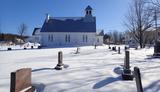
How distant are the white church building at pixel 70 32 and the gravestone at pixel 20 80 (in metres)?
57.7

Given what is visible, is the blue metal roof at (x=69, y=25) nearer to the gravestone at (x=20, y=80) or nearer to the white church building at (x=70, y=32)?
the white church building at (x=70, y=32)

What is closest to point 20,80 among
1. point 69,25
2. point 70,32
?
point 70,32

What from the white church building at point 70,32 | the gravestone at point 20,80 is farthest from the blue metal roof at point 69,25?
the gravestone at point 20,80

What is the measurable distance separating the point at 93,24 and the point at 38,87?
58.2 metres

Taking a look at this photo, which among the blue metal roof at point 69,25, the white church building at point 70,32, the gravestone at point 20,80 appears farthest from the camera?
the blue metal roof at point 69,25

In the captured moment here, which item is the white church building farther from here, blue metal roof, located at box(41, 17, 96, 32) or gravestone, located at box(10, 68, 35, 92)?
gravestone, located at box(10, 68, 35, 92)

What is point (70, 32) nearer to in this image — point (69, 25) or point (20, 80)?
point (69, 25)

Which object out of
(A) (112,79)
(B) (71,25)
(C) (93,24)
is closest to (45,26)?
(B) (71,25)

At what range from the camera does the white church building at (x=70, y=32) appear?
65438 millimetres

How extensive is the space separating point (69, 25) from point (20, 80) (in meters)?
60.5

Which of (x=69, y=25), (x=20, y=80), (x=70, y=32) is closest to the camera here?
(x=20, y=80)

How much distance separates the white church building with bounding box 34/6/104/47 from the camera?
65.4m

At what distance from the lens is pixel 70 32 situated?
6569 centimetres

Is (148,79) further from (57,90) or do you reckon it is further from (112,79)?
(57,90)
